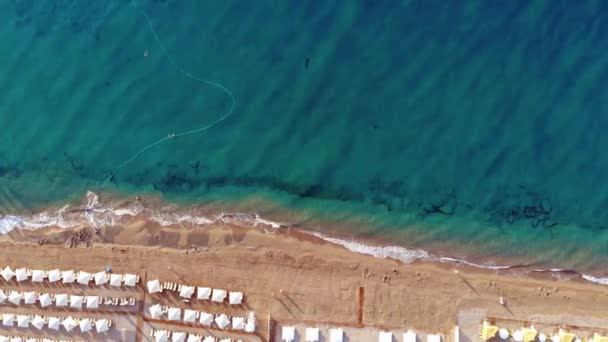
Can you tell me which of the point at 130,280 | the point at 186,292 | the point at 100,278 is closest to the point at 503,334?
the point at 186,292

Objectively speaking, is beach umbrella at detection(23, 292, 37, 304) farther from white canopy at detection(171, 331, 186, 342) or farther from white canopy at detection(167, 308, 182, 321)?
white canopy at detection(171, 331, 186, 342)

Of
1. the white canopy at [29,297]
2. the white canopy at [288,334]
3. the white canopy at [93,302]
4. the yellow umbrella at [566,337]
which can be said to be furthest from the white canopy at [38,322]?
the yellow umbrella at [566,337]

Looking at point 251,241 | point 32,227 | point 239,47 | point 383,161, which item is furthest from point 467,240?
point 32,227

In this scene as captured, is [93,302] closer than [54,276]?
Yes

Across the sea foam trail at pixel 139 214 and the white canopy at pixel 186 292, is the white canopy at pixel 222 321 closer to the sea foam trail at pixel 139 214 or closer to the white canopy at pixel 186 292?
the white canopy at pixel 186 292

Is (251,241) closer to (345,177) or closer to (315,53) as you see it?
(345,177)

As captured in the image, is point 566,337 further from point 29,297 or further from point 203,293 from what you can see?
point 29,297

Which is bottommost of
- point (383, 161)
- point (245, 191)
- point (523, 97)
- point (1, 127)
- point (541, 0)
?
point (245, 191)
